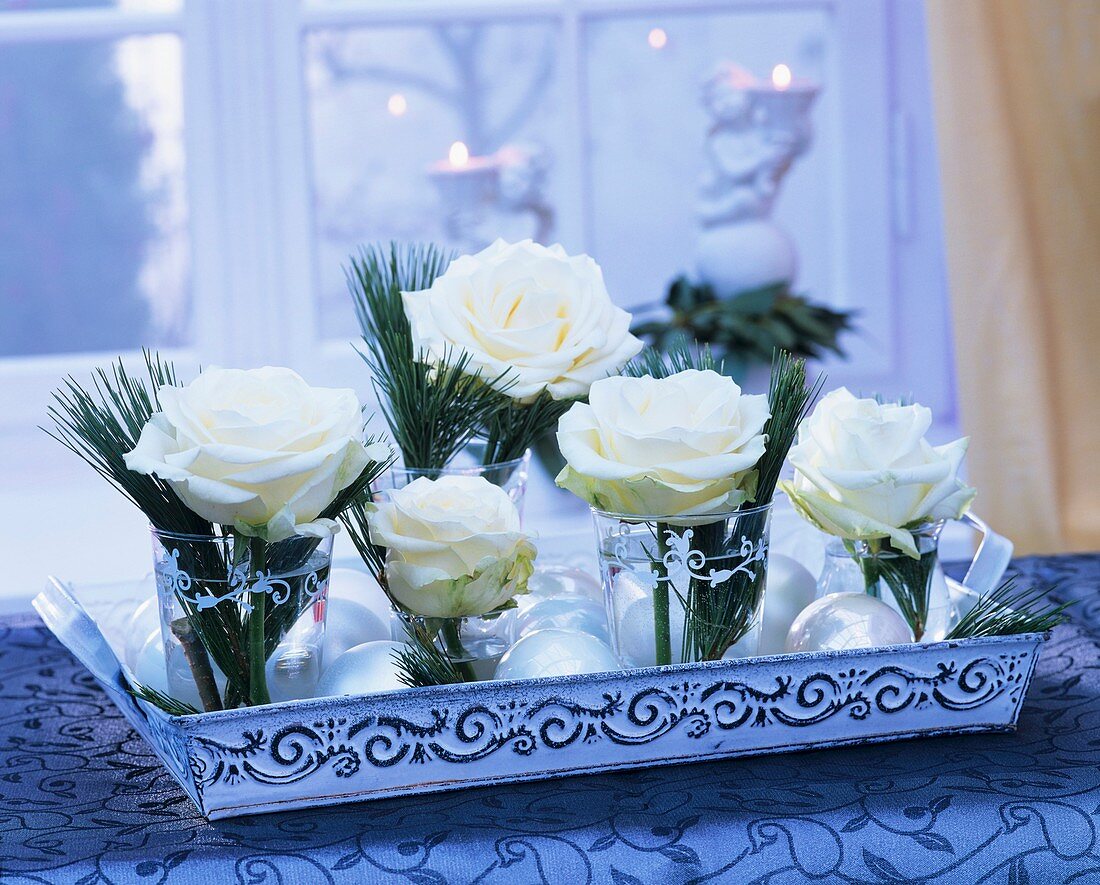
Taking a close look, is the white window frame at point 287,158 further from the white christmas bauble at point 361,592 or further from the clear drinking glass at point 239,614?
the clear drinking glass at point 239,614

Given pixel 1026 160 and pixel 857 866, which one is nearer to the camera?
pixel 857 866

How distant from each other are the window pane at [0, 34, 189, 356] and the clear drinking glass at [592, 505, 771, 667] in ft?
4.76

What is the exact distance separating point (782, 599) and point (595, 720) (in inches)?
5.8

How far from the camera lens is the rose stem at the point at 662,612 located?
1.70 feet

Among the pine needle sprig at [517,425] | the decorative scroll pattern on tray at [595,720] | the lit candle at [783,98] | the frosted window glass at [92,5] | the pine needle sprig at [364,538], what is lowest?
the decorative scroll pattern on tray at [595,720]

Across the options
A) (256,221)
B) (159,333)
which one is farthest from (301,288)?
(159,333)

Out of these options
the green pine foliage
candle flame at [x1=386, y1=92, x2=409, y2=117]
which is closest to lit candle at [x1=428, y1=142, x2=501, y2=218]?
candle flame at [x1=386, y1=92, x2=409, y2=117]

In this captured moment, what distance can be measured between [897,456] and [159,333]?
152cm

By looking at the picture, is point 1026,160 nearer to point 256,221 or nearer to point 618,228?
point 618,228

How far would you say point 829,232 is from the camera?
1850 mm

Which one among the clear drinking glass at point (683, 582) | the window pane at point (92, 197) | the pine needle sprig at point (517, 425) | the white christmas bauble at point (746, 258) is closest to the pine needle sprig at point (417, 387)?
the pine needle sprig at point (517, 425)

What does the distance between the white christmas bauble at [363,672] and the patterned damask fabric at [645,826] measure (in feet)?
0.17

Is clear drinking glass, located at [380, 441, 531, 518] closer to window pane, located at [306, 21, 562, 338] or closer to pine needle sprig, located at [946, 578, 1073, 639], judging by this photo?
pine needle sprig, located at [946, 578, 1073, 639]

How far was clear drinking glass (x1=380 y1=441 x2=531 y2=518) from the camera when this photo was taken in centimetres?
62
